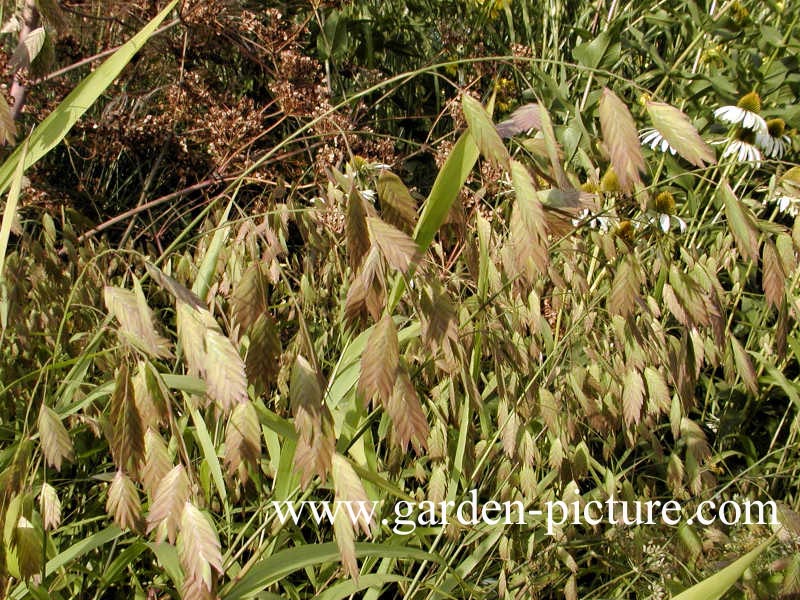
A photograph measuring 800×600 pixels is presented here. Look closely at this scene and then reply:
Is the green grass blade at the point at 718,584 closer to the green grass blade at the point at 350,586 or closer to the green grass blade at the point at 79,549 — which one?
the green grass blade at the point at 350,586

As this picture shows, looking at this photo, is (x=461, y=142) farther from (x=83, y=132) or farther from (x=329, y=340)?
(x=83, y=132)

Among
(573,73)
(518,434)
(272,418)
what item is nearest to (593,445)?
(518,434)

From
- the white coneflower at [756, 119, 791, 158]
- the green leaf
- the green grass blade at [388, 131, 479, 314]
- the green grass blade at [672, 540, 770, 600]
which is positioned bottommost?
the white coneflower at [756, 119, 791, 158]

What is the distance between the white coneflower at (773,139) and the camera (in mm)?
2479

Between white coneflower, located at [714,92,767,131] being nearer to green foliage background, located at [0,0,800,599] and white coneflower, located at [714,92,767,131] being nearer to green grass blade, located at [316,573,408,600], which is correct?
green foliage background, located at [0,0,800,599]

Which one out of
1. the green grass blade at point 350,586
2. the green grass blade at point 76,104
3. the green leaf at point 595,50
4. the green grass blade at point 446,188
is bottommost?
the green grass blade at point 350,586

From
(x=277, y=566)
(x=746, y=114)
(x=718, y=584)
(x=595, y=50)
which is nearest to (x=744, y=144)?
(x=746, y=114)

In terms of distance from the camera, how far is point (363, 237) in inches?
28.6

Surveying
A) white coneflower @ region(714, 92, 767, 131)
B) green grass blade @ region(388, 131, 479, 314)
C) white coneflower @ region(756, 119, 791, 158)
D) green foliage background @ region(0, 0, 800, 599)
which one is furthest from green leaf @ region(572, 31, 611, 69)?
green grass blade @ region(388, 131, 479, 314)

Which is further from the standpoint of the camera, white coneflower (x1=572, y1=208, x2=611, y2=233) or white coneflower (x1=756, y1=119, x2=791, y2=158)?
white coneflower (x1=756, y1=119, x2=791, y2=158)

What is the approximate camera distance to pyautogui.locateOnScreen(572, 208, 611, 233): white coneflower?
0.99 meters

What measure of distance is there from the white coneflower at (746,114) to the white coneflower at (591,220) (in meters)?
0.50

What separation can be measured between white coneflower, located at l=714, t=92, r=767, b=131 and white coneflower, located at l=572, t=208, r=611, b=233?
0.50 m

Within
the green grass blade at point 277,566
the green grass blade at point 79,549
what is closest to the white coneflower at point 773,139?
the green grass blade at point 277,566
